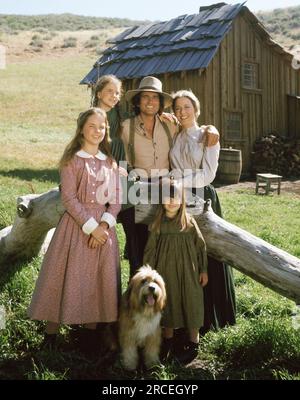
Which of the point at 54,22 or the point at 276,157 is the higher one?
the point at 54,22

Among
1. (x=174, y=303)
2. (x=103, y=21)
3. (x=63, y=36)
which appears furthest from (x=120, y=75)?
(x=103, y=21)

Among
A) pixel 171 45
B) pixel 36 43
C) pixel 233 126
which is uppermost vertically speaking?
pixel 36 43

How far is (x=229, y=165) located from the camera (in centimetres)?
1510

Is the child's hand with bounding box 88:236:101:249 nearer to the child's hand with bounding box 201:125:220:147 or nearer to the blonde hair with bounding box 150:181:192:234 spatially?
the blonde hair with bounding box 150:181:192:234

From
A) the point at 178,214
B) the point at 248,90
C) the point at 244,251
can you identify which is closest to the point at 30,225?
the point at 178,214

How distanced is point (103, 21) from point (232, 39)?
65.2 m

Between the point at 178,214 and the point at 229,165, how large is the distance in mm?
10810

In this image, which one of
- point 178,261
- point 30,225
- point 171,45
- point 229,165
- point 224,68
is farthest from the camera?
point 224,68

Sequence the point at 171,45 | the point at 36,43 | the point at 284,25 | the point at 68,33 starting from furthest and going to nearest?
the point at 284,25
the point at 68,33
the point at 36,43
the point at 171,45

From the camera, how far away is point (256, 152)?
1752cm

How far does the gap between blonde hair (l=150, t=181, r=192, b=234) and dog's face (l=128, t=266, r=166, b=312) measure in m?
0.50

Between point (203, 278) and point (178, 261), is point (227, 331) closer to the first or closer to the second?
point (203, 278)

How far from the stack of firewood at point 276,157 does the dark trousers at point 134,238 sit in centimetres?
1277

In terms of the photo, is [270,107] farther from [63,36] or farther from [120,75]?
[63,36]
